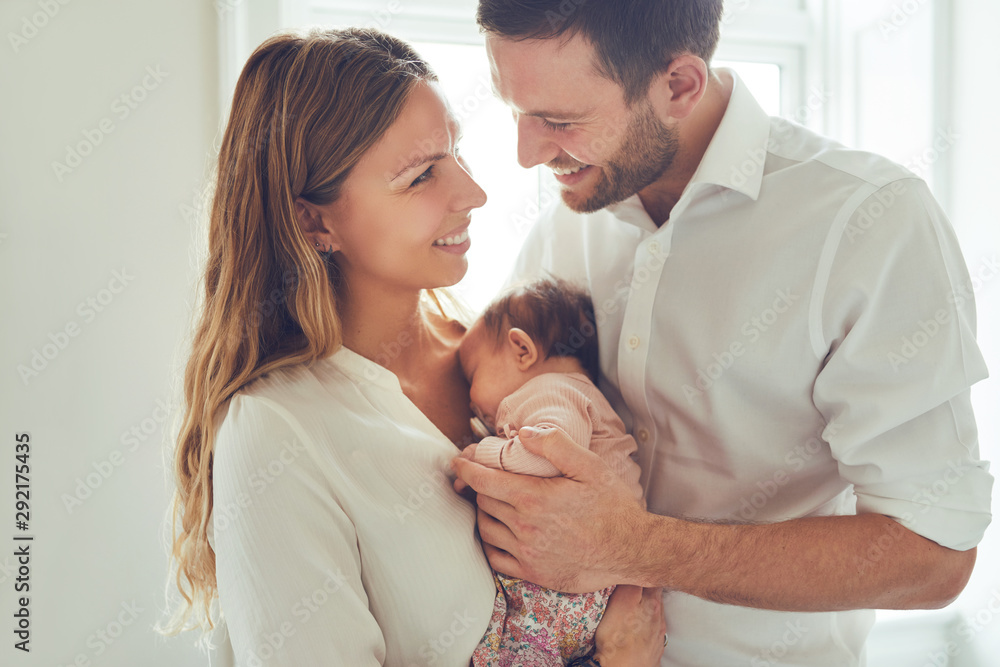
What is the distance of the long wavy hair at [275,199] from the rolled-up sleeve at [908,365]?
903 millimetres

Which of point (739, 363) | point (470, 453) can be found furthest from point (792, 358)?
point (470, 453)

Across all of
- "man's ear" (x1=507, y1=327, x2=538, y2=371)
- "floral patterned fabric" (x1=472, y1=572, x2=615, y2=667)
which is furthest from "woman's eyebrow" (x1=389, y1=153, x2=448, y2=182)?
"floral patterned fabric" (x1=472, y1=572, x2=615, y2=667)

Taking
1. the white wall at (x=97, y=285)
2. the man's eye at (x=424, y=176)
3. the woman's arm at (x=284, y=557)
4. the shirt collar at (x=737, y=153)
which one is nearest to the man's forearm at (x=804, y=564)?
the woman's arm at (x=284, y=557)

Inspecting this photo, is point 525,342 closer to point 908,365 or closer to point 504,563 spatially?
point 504,563

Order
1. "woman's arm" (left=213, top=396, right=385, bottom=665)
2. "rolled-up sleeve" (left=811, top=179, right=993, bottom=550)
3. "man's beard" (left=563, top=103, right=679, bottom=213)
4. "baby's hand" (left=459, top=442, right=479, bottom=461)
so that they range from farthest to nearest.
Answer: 1. "man's beard" (left=563, top=103, right=679, bottom=213)
2. "baby's hand" (left=459, top=442, right=479, bottom=461)
3. "rolled-up sleeve" (left=811, top=179, right=993, bottom=550)
4. "woman's arm" (left=213, top=396, right=385, bottom=665)

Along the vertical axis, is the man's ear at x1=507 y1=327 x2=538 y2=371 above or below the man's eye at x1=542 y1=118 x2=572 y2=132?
below

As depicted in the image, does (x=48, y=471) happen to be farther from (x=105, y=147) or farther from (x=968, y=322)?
(x=968, y=322)

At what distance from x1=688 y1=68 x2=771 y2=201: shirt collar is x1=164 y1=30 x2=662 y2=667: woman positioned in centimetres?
46

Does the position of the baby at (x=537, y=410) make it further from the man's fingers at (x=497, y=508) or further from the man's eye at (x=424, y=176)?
the man's eye at (x=424, y=176)

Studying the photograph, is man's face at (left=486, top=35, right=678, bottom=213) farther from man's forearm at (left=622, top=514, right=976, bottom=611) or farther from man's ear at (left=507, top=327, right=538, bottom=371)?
man's forearm at (left=622, top=514, right=976, bottom=611)

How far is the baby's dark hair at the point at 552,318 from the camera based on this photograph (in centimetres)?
150

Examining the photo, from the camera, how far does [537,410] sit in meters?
1.36

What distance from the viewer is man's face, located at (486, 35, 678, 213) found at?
4.51 feet

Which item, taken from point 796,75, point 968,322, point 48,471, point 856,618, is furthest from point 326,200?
point 796,75
